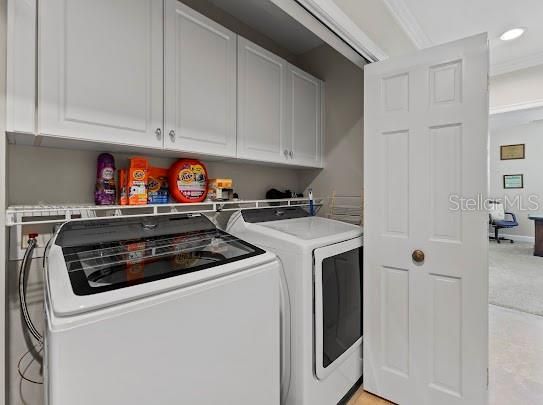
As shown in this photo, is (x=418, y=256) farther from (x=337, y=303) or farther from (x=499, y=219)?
(x=499, y=219)

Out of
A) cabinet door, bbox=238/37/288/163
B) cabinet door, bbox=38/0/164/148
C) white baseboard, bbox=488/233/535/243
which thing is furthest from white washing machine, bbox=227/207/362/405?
white baseboard, bbox=488/233/535/243

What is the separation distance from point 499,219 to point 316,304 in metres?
7.29

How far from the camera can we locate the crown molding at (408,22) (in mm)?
1980

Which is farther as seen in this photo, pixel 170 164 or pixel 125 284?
pixel 170 164

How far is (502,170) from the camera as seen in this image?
6.98m

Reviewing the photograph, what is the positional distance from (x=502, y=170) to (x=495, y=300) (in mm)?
5203

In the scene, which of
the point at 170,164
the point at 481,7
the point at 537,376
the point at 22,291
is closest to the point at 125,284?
the point at 22,291

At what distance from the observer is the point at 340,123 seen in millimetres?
2510

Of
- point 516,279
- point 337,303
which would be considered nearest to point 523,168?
point 516,279

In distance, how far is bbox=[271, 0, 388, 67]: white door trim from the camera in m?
1.39

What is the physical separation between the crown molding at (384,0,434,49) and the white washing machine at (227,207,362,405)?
1596 mm

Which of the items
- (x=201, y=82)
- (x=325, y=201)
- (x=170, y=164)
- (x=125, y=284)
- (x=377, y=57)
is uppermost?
(x=377, y=57)

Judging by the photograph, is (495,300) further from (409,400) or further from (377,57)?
(377,57)

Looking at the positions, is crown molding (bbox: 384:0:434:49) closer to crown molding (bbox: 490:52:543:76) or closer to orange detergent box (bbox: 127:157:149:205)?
crown molding (bbox: 490:52:543:76)
